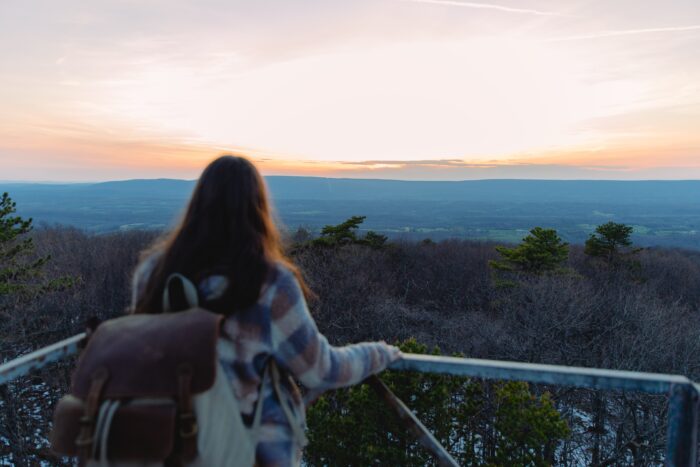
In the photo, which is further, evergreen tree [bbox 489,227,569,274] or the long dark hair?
evergreen tree [bbox 489,227,569,274]

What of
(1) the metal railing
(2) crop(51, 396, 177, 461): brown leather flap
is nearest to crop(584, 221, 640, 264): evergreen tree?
(1) the metal railing

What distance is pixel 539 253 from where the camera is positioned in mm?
24484

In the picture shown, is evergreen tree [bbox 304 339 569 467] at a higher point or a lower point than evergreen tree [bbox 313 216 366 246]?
higher

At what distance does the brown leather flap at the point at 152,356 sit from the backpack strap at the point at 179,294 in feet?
0.33

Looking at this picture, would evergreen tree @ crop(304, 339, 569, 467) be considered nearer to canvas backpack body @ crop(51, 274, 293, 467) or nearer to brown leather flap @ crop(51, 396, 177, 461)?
canvas backpack body @ crop(51, 274, 293, 467)

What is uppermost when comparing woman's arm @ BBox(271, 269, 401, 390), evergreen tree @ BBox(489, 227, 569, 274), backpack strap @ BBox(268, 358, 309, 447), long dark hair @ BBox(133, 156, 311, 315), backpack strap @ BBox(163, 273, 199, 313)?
long dark hair @ BBox(133, 156, 311, 315)

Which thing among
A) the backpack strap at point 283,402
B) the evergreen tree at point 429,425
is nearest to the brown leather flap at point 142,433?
the backpack strap at point 283,402

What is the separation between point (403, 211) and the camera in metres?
182

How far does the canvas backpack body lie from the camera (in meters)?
1.34

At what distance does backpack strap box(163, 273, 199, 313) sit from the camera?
5.19 ft

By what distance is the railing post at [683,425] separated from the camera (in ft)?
5.34

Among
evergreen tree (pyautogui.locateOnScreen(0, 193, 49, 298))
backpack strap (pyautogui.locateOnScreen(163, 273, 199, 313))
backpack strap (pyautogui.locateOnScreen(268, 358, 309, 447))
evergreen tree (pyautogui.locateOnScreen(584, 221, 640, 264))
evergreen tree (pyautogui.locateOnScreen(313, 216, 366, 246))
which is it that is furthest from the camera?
evergreen tree (pyautogui.locateOnScreen(584, 221, 640, 264))

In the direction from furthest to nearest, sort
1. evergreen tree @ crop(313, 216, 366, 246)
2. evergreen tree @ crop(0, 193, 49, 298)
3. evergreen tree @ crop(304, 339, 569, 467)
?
evergreen tree @ crop(313, 216, 366, 246), evergreen tree @ crop(0, 193, 49, 298), evergreen tree @ crop(304, 339, 569, 467)

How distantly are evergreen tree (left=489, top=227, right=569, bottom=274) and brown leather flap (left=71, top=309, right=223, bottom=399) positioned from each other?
82.0ft
